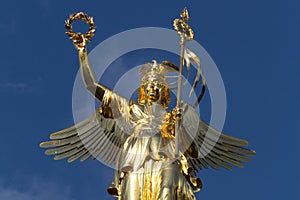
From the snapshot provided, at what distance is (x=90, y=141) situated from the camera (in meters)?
26.4

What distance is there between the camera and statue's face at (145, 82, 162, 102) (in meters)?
26.3

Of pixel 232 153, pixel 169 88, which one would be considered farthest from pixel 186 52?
pixel 232 153

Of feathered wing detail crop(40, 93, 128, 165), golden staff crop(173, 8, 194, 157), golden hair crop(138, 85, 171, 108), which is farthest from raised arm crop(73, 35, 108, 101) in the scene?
golden staff crop(173, 8, 194, 157)

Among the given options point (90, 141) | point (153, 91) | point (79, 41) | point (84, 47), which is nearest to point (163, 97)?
point (153, 91)

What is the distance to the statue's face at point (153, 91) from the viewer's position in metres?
26.3

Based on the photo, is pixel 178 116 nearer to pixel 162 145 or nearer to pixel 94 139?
pixel 162 145

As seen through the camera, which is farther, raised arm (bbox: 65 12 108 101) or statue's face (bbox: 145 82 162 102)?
statue's face (bbox: 145 82 162 102)

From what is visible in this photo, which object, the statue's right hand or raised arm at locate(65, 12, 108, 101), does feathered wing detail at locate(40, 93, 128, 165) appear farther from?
the statue's right hand

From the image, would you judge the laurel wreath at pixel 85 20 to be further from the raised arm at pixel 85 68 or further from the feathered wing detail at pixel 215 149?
the feathered wing detail at pixel 215 149

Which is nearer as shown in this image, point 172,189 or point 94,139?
point 172,189

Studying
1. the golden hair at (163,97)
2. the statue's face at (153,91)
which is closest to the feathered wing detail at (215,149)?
the golden hair at (163,97)

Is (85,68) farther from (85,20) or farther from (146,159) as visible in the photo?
(146,159)

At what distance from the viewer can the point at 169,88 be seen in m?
26.5

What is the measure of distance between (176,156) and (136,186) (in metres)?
1.11
